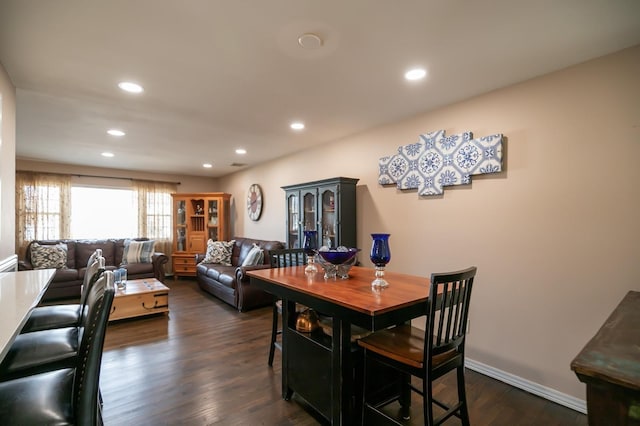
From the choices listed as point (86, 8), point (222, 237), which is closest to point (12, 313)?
point (86, 8)

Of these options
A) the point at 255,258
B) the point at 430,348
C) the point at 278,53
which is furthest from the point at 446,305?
the point at 255,258

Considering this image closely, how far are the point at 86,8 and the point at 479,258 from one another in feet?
10.4

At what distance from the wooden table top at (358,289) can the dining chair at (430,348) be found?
0.13 m

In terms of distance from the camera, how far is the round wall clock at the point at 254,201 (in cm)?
582

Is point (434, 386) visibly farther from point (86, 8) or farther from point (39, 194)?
point (39, 194)

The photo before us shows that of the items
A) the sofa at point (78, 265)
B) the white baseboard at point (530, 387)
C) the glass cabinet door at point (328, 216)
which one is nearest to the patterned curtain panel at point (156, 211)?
the sofa at point (78, 265)

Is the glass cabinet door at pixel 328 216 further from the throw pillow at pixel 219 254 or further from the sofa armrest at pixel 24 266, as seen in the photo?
the sofa armrest at pixel 24 266

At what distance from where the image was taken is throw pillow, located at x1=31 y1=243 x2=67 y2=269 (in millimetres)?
4848

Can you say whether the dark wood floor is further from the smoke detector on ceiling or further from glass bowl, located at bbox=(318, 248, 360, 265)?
the smoke detector on ceiling

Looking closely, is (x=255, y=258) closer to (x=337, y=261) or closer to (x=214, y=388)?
(x=214, y=388)

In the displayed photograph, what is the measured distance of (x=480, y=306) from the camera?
8.52 ft

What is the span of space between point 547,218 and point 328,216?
7.30 ft

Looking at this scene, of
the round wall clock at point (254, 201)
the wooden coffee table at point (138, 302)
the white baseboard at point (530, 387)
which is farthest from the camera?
the round wall clock at point (254, 201)

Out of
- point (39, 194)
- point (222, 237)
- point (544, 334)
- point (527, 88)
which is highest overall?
point (527, 88)
